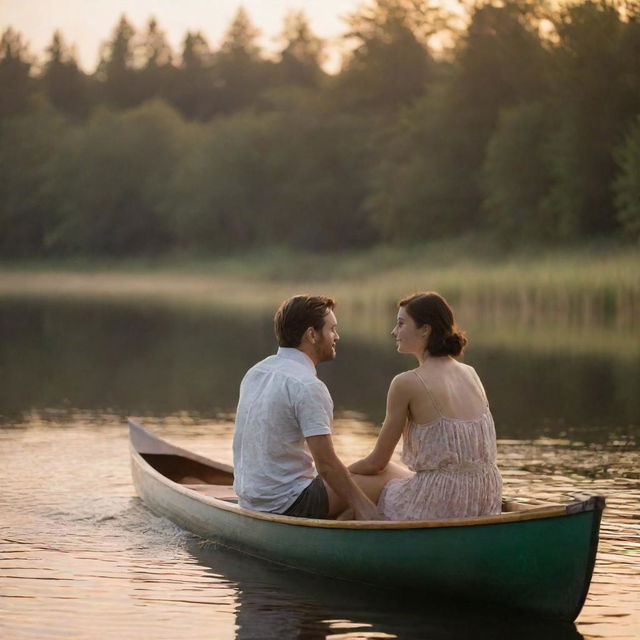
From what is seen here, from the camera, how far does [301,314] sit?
20.8 feet

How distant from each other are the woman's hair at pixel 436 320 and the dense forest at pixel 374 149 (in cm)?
2892

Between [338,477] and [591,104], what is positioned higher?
[591,104]

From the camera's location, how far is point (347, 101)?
5638cm

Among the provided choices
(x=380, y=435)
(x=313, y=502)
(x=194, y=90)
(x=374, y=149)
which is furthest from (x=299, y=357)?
(x=194, y=90)

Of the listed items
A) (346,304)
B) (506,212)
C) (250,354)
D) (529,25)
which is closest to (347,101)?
(529,25)

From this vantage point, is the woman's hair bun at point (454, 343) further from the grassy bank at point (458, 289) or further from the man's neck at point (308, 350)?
the grassy bank at point (458, 289)

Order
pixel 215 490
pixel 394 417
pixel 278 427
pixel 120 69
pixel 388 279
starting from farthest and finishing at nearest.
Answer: pixel 120 69, pixel 388 279, pixel 215 490, pixel 278 427, pixel 394 417

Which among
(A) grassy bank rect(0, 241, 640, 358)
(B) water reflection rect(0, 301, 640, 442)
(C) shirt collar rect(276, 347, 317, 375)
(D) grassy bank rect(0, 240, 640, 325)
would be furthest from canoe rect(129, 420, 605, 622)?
(D) grassy bank rect(0, 240, 640, 325)

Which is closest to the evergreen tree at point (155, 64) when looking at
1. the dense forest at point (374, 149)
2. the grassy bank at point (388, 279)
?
the dense forest at point (374, 149)

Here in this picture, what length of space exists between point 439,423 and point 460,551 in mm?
546

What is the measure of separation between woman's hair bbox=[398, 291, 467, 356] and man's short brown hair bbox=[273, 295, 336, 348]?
45 centimetres

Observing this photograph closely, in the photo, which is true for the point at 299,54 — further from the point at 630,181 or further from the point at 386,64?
the point at 630,181

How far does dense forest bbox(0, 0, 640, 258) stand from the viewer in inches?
1535

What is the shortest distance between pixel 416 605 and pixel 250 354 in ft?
44.0
